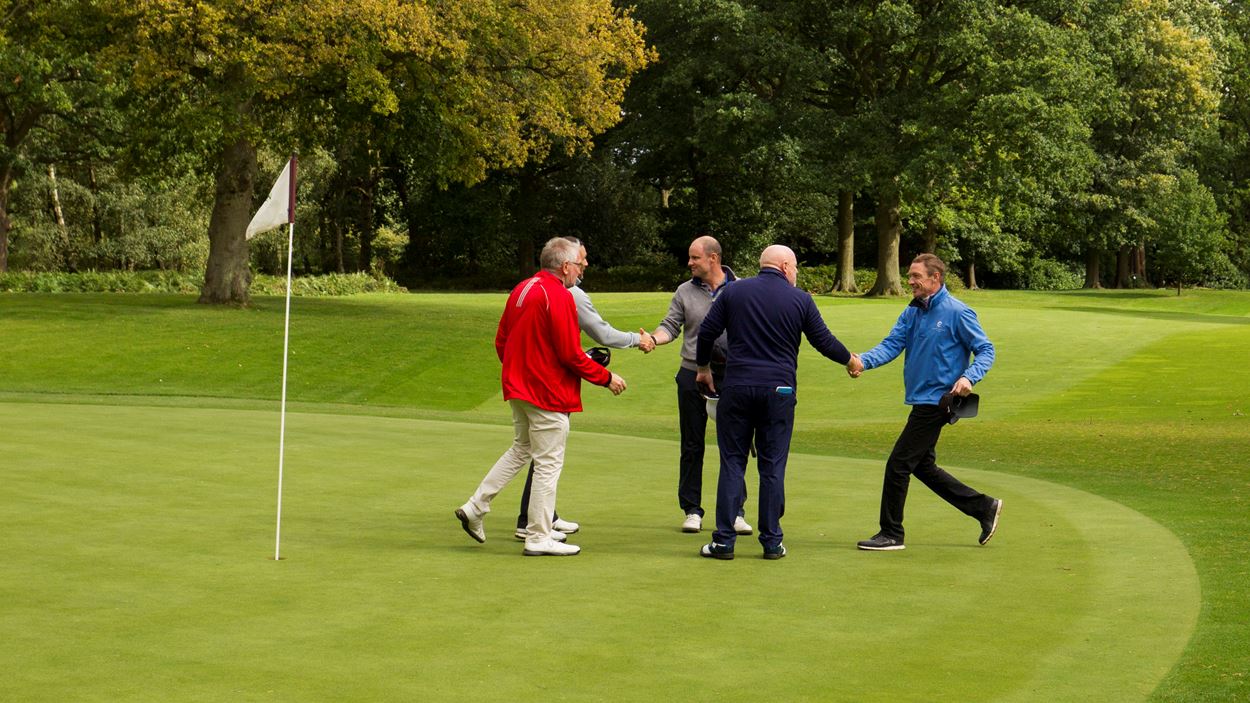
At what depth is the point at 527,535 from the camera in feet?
31.2

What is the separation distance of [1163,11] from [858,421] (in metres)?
57.9

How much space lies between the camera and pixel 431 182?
69500 millimetres

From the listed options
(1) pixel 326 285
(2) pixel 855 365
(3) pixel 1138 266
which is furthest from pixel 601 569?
(3) pixel 1138 266

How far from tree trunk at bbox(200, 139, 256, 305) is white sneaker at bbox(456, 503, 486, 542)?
28.4 m

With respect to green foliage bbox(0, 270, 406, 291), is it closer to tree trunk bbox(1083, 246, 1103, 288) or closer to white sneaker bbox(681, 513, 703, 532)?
white sneaker bbox(681, 513, 703, 532)

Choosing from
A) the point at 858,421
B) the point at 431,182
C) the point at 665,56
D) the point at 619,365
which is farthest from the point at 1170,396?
the point at 431,182

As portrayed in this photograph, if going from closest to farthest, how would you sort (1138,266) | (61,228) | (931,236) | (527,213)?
(61,228)
(931,236)
(527,213)
(1138,266)

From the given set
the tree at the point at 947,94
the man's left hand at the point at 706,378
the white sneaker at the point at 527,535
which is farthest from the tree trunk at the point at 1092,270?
the white sneaker at the point at 527,535

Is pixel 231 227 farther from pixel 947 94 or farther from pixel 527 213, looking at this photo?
pixel 527 213

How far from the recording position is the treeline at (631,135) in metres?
34.3

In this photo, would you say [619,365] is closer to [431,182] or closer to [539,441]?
[539,441]

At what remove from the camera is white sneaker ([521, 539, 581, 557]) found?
9.23 meters

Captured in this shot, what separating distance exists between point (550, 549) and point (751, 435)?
5.60 feet

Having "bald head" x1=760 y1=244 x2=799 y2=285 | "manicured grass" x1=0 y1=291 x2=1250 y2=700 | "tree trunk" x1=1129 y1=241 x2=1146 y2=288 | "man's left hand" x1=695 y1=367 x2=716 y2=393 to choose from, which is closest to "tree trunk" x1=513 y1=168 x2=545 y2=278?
"tree trunk" x1=1129 y1=241 x2=1146 y2=288
